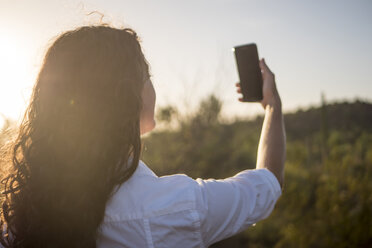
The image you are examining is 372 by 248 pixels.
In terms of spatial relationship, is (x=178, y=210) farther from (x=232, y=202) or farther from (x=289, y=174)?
(x=289, y=174)

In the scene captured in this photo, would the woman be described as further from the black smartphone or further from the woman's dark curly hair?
the black smartphone

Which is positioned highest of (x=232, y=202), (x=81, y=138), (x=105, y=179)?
(x=81, y=138)

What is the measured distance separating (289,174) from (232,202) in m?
6.63

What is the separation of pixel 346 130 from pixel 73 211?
44.1 feet

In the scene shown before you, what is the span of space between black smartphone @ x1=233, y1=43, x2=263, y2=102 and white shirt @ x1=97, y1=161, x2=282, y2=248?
0.60 metres

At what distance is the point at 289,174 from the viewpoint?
7.18 meters

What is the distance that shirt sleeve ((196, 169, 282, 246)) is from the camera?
970 millimetres

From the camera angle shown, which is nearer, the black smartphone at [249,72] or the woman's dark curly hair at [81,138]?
the woman's dark curly hair at [81,138]

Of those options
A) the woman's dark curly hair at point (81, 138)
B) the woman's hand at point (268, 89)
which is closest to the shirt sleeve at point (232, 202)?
the woman's dark curly hair at point (81, 138)

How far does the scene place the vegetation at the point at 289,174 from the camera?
15.1 ft

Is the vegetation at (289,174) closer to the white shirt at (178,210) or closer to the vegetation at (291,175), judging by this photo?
the vegetation at (291,175)

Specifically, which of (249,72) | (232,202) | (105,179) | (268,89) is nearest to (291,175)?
(249,72)

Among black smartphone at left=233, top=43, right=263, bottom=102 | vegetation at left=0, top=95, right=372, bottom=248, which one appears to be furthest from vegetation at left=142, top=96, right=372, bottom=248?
black smartphone at left=233, top=43, right=263, bottom=102

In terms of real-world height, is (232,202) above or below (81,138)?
below
